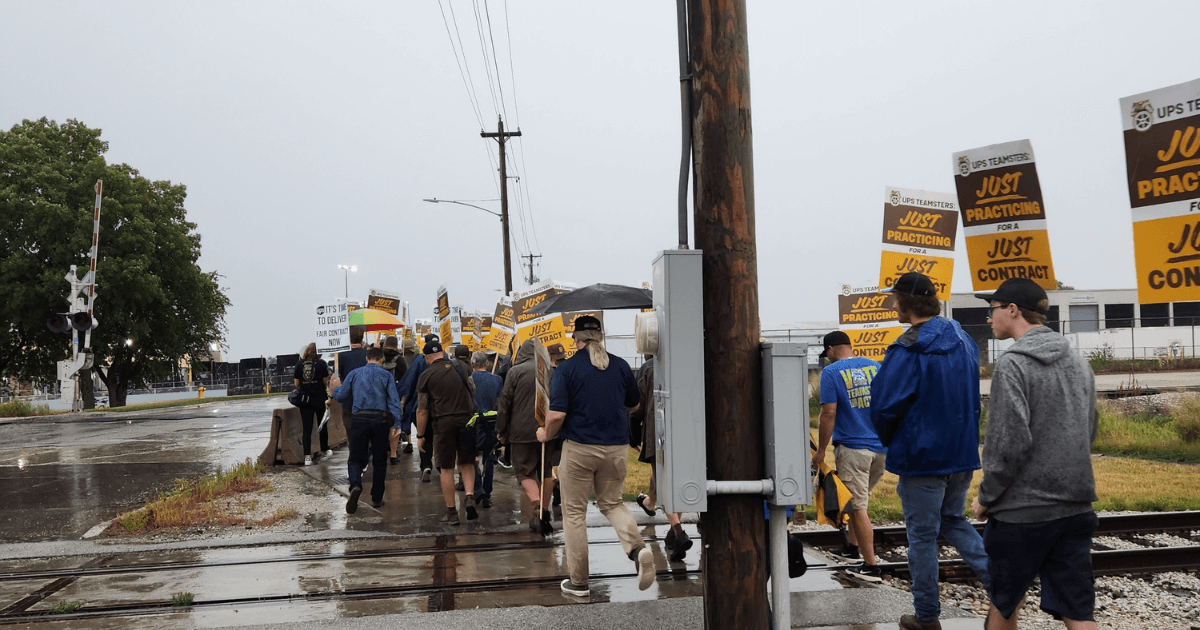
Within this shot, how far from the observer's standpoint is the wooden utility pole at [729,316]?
12.0ft

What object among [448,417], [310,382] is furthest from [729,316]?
[310,382]

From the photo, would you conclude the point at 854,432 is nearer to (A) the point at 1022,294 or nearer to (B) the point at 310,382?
(A) the point at 1022,294

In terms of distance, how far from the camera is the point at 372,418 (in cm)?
938

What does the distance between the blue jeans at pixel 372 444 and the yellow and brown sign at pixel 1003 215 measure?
6395mm

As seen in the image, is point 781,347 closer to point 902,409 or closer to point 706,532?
point 706,532

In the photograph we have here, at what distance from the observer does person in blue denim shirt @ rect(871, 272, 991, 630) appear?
4.48 m

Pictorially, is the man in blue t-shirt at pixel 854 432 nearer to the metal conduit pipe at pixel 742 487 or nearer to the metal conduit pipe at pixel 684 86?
the metal conduit pipe at pixel 742 487

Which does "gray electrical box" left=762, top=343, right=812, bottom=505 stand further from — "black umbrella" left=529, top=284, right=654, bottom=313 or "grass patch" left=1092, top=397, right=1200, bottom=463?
"grass patch" left=1092, top=397, right=1200, bottom=463

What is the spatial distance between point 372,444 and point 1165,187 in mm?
7906

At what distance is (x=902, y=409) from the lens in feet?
14.8

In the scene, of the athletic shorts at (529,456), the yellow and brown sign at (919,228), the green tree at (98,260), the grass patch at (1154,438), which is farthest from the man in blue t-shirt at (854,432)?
the green tree at (98,260)

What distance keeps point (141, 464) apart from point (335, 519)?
7.11m

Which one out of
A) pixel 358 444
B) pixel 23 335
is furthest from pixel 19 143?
pixel 358 444

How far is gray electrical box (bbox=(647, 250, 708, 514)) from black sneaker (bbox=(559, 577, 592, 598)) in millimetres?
2360
